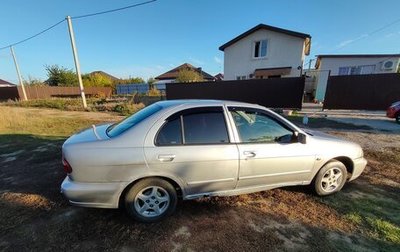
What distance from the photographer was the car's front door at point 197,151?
258 cm

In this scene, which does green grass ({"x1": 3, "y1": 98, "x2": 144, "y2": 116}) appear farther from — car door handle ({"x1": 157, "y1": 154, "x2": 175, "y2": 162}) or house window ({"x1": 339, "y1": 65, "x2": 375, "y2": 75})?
house window ({"x1": 339, "y1": 65, "x2": 375, "y2": 75})

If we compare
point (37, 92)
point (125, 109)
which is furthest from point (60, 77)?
point (125, 109)

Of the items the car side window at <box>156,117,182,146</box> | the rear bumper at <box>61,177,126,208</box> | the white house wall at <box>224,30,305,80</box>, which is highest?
the white house wall at <box>224,30,305,80</box>

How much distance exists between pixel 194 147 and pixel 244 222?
1197 mm

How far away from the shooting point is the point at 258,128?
3.08 meters

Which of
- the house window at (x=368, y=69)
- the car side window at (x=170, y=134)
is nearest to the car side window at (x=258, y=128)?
the car side window at (x=170, y=134)

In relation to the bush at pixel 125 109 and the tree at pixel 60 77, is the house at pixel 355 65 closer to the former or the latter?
the bush at pixel 125 109

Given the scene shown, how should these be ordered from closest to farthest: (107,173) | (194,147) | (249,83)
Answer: (107,173) < (194,147) < (249,83)

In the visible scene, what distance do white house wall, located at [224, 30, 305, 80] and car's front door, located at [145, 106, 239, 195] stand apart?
17752 millimetres

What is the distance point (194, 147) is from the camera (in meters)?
2.67

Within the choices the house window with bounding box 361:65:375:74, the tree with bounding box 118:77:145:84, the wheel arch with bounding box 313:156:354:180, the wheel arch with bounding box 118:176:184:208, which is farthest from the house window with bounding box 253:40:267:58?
the tree with bounding box 118:77:145:84

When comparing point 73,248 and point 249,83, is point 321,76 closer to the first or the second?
point 249,83

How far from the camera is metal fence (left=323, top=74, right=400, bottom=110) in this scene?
12469mm

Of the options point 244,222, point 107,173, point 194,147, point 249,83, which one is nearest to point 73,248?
point 107,173
